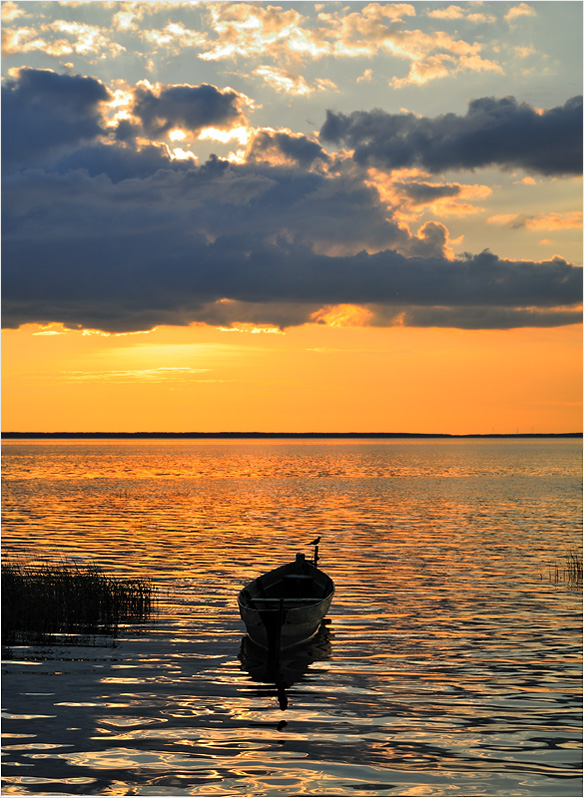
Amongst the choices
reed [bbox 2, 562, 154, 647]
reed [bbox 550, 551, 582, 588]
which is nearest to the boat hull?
reed [bbox 2, 562, 154, 647]

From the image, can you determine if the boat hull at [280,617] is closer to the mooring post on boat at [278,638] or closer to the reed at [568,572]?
the mooring post on boat at [278,638]

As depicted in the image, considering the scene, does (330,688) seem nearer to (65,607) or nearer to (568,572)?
(65,607)

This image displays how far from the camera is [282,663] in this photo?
1005 inches

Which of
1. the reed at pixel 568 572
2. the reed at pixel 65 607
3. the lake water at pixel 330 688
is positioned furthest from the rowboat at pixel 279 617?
the reed at pixel 568 572

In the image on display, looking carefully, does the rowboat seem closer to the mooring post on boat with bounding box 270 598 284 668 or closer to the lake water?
the mooring post on boat with bounding box 270 598 284 668

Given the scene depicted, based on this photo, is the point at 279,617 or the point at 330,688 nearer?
the point at 330,688

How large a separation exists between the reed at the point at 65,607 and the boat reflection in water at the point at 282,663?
16.2ft

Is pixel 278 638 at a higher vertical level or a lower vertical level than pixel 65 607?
lower

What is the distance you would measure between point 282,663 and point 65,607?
8.40 metres

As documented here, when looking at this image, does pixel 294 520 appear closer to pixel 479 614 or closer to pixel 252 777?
pixel 479 614

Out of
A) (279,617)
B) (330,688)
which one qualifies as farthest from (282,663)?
(330,688)

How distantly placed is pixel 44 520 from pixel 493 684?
163 feet

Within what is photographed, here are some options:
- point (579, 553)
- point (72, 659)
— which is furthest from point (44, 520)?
point (72, 659)

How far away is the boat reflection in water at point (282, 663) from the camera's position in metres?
22.7
